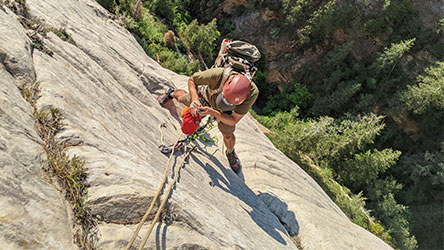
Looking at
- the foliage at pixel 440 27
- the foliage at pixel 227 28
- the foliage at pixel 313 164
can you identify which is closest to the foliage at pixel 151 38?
the foliage at pixel 313 164

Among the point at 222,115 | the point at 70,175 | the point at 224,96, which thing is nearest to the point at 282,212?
the point at 222,115

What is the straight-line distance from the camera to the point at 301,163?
1568 cm

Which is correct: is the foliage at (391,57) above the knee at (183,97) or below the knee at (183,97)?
above


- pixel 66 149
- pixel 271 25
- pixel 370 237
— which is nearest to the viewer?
pixel 66 149

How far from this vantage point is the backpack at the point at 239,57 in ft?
17.8

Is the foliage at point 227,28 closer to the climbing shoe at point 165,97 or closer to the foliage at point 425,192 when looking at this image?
the foliage at point 425,192

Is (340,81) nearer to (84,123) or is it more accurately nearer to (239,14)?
(239,14)

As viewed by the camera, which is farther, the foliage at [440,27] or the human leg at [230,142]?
the foliage at [440,27]

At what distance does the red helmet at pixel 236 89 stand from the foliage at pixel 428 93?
21.1 meters

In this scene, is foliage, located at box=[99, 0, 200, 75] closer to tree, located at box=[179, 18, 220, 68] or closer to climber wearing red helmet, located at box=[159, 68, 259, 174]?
tree, located at box=[179, 18, 220, 68]

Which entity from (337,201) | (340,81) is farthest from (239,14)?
(337,201)

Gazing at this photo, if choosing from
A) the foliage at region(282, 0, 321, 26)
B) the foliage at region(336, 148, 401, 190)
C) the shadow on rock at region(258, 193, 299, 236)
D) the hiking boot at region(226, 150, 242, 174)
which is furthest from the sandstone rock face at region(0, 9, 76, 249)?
the foliage at region(282, 0, 321, 26)

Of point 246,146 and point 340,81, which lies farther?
point 340,81

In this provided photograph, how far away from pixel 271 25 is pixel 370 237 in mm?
22508
